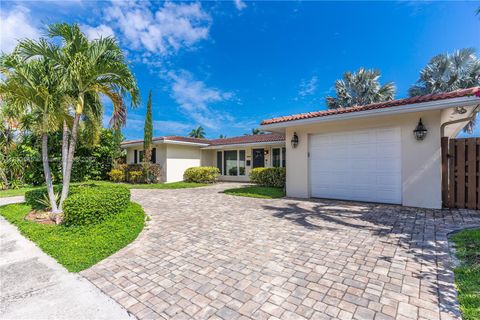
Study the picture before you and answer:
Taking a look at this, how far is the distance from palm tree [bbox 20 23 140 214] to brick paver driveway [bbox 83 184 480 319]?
3774mm

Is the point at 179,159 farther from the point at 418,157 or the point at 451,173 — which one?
the point at 451,173

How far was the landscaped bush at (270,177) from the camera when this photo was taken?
12.0 m

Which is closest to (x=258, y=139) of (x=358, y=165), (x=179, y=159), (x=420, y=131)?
(x=179, y=159)

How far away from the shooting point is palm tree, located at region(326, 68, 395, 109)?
60.5 ft

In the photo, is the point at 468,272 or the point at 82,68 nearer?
the point at 468,272

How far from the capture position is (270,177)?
41.0 feet

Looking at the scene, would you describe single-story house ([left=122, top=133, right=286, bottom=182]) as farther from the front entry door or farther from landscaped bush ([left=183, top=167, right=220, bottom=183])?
landscaped bush ([left=183, top=167, right=220, bottom=183])

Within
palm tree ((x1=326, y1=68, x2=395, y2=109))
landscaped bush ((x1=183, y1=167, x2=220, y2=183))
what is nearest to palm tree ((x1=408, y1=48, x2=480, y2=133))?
palm tree ((x1=326, y1=68, x2=395, y2=109))

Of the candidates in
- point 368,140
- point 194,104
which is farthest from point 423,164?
point 194,104

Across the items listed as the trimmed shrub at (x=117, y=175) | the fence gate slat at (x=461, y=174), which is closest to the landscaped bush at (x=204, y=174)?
the trimmed shrub at (x=117, y=175)

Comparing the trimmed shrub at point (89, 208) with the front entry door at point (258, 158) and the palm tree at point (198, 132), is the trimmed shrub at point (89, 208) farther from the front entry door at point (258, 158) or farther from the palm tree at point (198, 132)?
the palm tree at point (198, 132)

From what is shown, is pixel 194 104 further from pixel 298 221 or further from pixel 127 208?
pixel 298 221

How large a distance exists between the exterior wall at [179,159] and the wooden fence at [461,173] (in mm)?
15337

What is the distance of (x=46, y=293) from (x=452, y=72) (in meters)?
20.7
